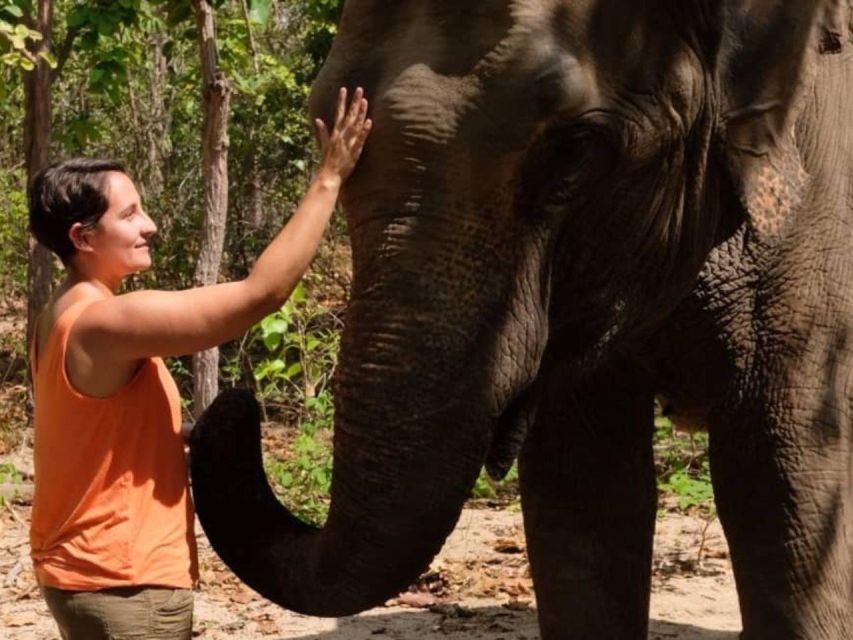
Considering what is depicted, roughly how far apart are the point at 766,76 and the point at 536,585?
1678mm

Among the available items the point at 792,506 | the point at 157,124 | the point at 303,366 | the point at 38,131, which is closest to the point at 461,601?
the point at 303,366

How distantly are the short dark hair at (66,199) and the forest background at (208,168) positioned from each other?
11.9 ft

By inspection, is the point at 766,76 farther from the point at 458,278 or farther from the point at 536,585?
the point at 536,585

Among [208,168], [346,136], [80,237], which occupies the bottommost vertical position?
[80,237]

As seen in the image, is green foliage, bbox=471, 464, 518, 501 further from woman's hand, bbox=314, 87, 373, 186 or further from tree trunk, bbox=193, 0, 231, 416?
woman's hand, bbox=314, 87, 373, 186

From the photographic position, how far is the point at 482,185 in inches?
120

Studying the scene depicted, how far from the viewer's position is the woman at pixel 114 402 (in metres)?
3.22

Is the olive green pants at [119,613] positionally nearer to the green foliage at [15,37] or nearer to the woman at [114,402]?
the woman at [114,402]

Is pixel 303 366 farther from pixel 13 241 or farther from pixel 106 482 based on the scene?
pixel 106 482

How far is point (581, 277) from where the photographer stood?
3375 mm

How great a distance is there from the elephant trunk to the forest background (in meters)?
3.95

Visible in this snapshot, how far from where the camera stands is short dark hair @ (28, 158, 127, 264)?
3.38 metres

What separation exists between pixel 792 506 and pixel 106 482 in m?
1.54

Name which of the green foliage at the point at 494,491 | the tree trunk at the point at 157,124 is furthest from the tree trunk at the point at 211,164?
the tree trunk at the point at 157,124
